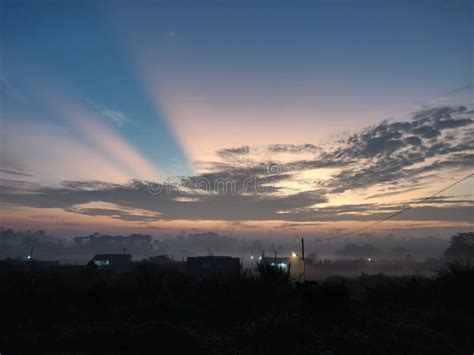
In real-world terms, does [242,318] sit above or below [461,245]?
below

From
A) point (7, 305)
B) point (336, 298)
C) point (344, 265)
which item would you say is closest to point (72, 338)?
point (7, 305)

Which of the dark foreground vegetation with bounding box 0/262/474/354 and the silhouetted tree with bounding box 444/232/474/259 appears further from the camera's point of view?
the silhouetted tree with bounding box 444/232/474/259

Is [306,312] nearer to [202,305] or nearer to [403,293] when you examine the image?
[202,305]

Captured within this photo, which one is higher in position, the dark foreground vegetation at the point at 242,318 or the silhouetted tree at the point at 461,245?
the silhouetted tree at the point at 461,245

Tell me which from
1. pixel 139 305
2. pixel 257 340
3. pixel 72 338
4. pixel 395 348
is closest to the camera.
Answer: pixel 395 348

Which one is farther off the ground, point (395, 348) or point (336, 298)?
point (336, 298)

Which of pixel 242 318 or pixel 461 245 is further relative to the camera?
pixel 461 245

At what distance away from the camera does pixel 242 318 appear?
36.8ft

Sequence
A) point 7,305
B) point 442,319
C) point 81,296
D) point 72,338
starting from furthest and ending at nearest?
point 81,296 → point 7,305 → point 442,319 → point 72,338

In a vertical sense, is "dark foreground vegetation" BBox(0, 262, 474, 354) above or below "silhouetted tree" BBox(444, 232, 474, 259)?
below

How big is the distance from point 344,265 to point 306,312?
13499cm

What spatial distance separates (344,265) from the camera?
135m

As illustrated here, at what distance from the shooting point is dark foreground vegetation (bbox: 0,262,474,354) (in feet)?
26.7

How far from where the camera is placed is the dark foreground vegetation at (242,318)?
8.13 metres
